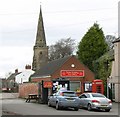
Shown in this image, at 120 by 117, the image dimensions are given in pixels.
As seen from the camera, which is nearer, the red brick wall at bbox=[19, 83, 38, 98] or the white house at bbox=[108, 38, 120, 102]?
the white house at bbox=[108, 38, 120, 102]

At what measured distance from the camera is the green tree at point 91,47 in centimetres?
7244

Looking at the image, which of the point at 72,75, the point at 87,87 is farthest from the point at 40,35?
the point at 87,87

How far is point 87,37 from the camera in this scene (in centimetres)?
7400

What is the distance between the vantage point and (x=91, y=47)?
73.2m

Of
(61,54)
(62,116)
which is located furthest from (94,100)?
(61,54)

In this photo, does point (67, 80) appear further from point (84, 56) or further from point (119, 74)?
point (84, 56)

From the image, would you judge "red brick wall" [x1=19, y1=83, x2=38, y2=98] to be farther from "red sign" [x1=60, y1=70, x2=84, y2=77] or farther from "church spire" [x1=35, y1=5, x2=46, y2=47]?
"church spire" [x1=35, y1=5, x2=46, y2=47]

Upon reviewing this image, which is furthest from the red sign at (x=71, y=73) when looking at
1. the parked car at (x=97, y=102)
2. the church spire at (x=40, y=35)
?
the church spire at (x=40, y=35)

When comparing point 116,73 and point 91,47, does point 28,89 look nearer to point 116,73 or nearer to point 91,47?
point 116,73

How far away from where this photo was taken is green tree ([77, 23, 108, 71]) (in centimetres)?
7244

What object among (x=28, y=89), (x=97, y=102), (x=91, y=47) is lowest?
(x=97, y=102)

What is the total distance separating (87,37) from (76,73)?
24.3m

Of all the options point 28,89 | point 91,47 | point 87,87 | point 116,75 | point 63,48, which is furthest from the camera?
point 63,48

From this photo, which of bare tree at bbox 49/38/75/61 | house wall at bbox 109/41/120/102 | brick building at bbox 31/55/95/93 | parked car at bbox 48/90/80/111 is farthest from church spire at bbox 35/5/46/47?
parked car at bbox 48/90/80/111
